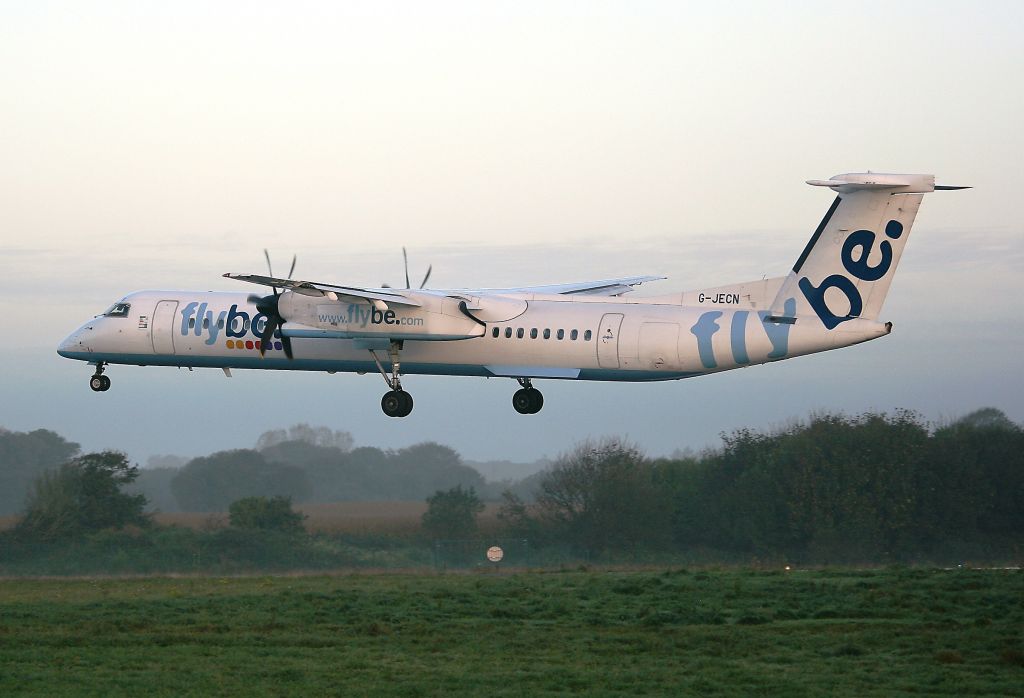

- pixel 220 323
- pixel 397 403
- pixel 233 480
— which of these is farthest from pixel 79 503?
pixel 397 403

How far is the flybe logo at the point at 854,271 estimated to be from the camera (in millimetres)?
33531

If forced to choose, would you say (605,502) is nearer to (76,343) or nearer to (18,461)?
(76,343)

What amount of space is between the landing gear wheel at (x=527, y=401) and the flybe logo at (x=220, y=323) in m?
6.77

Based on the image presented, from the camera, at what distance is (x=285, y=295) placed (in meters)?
37.2

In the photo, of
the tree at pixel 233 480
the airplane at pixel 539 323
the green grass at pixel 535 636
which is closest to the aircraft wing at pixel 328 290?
the airplane at pixel 539 323

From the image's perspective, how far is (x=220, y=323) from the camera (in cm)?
3894

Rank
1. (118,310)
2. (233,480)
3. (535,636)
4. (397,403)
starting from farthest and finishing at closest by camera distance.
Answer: (233,480), (118,310), (397,403), (535,636)

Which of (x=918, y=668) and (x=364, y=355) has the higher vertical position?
(x=364, y=355)

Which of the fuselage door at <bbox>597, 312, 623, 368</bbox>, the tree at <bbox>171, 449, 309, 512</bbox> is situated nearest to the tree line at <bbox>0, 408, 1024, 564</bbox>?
the tree at <bbox>171, 449, 309, 512</bbox>

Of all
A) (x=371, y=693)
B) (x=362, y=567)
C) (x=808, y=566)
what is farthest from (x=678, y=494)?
(x=371, y=693)

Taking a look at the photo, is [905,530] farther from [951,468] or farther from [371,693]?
[371,693]

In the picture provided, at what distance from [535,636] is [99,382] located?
1624 centimetres

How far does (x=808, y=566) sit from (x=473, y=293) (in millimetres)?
22066

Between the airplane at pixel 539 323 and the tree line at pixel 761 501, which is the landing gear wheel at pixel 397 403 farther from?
the tree line at pixel 761 501
